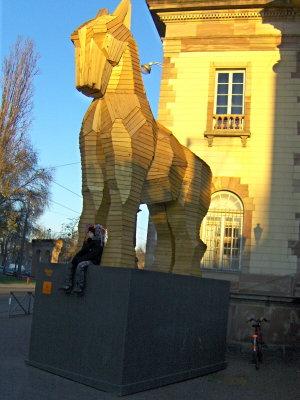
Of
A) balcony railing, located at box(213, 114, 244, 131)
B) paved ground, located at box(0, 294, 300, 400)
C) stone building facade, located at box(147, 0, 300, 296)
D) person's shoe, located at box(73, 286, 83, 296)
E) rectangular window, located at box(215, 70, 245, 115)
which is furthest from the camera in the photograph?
rectangular window, located at box(215, 70, 245, 115)

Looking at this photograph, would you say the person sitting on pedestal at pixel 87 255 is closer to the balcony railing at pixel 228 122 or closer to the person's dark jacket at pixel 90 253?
the person's dark jacket at pixel 90 253

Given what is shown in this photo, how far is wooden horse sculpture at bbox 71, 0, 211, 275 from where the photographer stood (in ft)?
21.7

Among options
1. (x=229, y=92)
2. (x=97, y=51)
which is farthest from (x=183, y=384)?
(x=229, y=92)

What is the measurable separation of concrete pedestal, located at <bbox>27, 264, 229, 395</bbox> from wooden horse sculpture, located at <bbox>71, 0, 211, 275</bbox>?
494 mm

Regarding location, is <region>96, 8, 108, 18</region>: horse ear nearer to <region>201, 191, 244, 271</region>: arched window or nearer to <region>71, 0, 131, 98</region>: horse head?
<region>71, 0, 131, 98</region>: horse head

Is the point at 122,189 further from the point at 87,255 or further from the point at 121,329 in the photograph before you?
the point at 121,329

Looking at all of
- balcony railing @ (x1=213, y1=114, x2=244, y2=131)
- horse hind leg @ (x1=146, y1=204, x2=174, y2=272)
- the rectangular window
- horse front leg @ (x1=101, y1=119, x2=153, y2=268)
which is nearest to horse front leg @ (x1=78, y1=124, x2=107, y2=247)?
horse front leg @ (x1=101, y1=119, x2=153, y2=268)

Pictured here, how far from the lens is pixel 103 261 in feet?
21.6

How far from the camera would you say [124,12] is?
722 cm

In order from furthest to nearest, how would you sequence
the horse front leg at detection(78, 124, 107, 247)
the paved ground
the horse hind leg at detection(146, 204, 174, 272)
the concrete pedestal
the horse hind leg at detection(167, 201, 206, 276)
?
the horse hind leg at detection(146, 204, 174, 272) → the horse hind leg at detection(167, 201, 206, 276) → the horse front leg at detection(78, 124, 107, 247) → the concrete pedestal → the paved ground

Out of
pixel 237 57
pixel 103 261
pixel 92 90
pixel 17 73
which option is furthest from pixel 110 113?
pixel 17 73

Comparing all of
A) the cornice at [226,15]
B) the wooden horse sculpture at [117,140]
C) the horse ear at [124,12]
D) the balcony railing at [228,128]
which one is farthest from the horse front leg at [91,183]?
the cornice at [226,15]

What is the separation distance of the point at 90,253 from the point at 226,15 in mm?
10815

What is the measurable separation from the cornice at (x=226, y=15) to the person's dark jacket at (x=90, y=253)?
10539 mm
